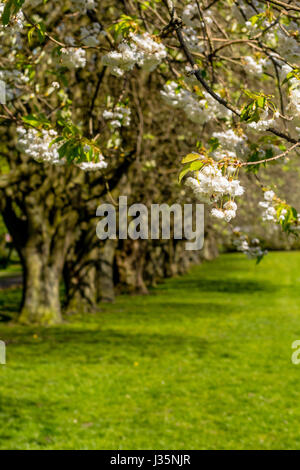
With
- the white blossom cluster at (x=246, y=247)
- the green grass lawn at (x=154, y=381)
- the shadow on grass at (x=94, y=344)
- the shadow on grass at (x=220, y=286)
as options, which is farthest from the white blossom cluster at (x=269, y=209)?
the shadow on grass at (x=220, y=286)

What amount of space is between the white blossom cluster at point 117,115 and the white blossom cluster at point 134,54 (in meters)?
1.24

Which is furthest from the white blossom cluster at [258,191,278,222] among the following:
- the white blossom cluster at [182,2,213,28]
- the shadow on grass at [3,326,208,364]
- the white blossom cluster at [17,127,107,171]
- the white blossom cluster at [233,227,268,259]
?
the shadow on grass at [3,326,208,364]

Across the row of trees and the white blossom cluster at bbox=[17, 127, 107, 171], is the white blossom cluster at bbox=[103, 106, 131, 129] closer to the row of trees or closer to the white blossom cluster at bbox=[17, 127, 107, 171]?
the row of trees

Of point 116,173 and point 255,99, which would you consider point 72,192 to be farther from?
point 255,99

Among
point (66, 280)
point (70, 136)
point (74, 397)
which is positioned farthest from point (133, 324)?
point (70, 136)

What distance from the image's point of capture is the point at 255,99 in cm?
253

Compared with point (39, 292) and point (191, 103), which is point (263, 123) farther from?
point (39, 292)

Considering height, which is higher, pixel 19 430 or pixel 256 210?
pixel 256 210

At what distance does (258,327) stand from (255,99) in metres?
11.2

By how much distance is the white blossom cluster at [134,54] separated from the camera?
3359mm

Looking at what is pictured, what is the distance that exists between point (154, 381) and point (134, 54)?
5973 millimetres

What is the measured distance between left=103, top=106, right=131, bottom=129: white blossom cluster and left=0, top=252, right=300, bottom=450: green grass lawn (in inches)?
120

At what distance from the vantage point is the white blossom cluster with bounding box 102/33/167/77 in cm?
336

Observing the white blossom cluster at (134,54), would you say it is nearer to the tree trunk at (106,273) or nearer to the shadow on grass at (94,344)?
the shadow on grass at (94,344)
